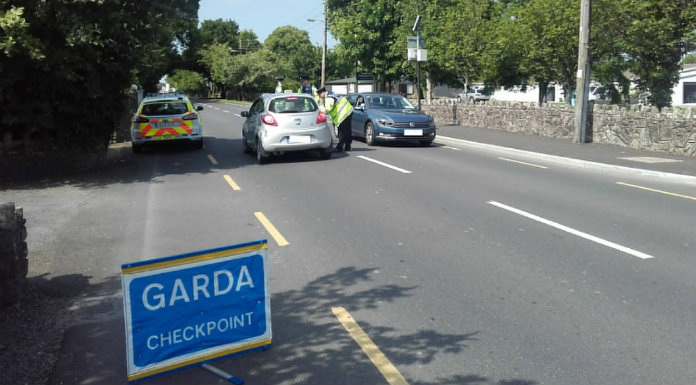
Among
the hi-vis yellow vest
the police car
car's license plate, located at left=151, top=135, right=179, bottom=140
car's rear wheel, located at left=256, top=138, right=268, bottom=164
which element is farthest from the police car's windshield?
car's license plate, located at left=151, top=135, right=179, bottom=140

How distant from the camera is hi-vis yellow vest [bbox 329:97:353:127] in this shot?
52.3 ft

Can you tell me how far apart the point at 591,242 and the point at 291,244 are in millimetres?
3456

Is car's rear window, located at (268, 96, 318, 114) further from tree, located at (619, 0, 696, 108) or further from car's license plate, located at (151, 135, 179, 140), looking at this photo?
tree, located at (619, 0, 696, 108)

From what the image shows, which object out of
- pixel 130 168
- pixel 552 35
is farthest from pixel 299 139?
pixel 552 35

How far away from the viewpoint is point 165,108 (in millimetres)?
16938

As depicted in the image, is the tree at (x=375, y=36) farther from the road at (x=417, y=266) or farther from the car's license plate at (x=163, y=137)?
the road at (x=417, y=266)

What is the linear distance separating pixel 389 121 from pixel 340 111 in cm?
257

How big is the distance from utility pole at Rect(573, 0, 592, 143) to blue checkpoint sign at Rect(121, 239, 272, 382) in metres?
16.0

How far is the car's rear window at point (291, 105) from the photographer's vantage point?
14141 millimetres

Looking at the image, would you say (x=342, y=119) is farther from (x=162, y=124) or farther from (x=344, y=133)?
(x=162, y=124)

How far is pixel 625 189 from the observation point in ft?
35.5

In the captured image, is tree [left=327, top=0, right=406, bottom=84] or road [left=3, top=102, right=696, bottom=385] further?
tree [left=327, top=0, right=406, bottom=84]

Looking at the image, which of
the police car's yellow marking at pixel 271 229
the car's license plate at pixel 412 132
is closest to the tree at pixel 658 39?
the car's license plate at pixel 412 132

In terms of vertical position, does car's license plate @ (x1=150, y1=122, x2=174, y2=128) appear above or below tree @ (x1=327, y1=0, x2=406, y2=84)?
below
